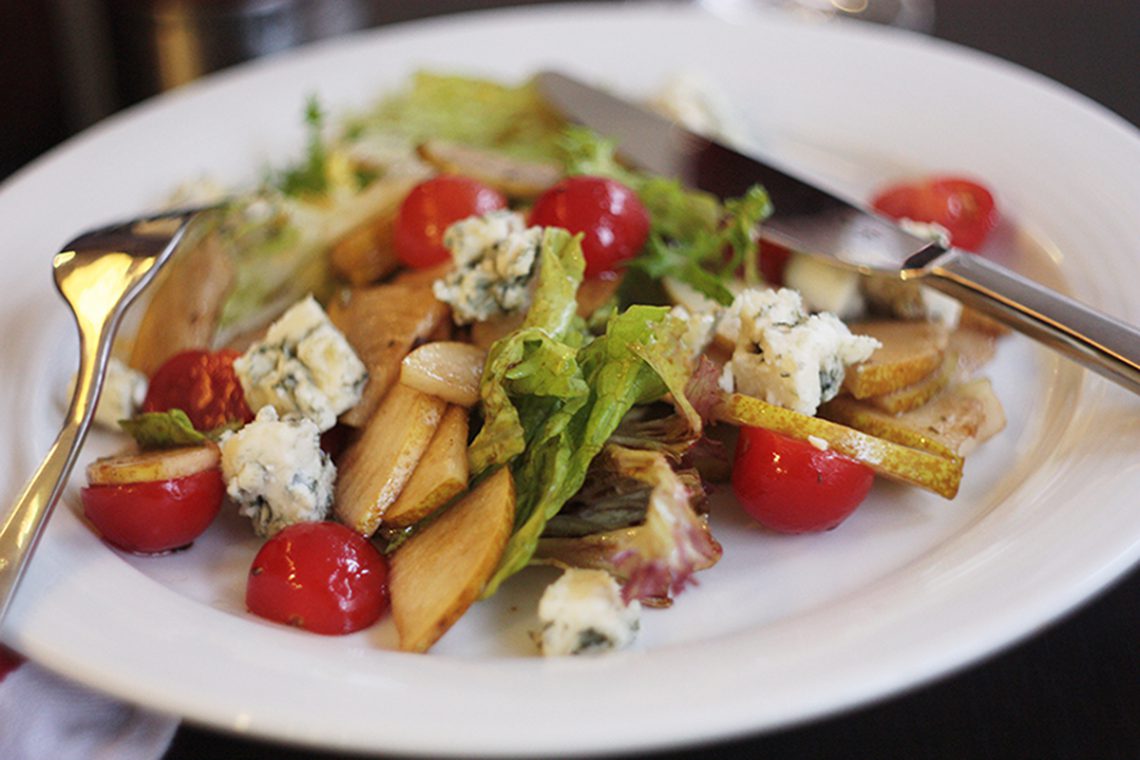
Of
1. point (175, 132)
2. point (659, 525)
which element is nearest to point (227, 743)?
point (659, 525)

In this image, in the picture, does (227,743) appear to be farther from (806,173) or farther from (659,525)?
(806,173)

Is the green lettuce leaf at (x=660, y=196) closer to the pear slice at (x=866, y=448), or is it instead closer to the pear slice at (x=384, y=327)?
the pear slice at (x=384, y=327)

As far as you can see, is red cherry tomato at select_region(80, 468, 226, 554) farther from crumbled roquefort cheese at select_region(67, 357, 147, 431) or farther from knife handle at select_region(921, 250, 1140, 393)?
knife handle at select_region(921, 250, 1140, 393)

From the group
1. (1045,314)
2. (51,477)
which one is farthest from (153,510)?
(1045,314)

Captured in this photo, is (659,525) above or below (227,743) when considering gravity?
above

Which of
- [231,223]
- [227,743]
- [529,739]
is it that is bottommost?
[227,743]

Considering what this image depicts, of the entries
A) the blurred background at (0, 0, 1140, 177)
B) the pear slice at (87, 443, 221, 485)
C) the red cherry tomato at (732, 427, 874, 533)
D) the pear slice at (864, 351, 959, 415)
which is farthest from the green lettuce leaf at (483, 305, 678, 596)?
the blurred background at (0, 0, 1140, 177)
